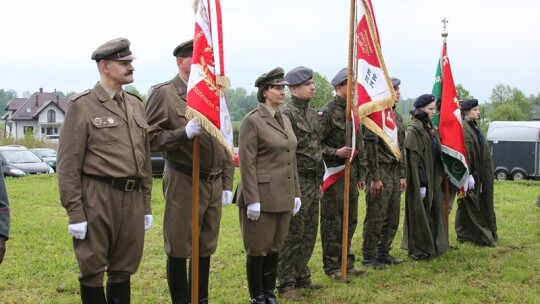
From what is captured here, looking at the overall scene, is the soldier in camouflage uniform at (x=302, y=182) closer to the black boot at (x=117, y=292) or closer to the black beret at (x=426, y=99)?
the black boot at (x=117, y=292)

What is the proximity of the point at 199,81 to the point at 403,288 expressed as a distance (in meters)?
3.17

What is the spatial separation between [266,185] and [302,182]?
794 millimetres

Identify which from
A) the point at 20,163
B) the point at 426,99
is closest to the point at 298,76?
the point at 426,99

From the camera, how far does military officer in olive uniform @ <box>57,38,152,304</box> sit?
3986 mm

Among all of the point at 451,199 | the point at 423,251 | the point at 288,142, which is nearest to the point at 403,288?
the point at 423,251

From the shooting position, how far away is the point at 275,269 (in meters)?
5.56

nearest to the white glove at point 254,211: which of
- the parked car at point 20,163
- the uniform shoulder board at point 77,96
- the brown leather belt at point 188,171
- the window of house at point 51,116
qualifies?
the brown leather belt at point 188,171

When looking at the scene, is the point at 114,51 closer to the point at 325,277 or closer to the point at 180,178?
the point at 180,178

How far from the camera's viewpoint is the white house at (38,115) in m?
72.6

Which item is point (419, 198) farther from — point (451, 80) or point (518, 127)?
point (518, 127)

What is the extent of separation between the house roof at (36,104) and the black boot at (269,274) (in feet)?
233

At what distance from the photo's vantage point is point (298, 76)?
597cm

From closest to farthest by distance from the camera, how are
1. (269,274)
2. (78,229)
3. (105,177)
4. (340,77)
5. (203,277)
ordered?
1. (78,229)
2. (105,177)
3. (203,277)
4. (269,274)
5. (340,77)

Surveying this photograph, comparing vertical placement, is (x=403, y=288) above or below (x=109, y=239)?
below
